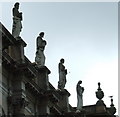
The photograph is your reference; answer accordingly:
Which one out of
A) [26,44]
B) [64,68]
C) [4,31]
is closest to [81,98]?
[64,68]

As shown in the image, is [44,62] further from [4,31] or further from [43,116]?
[4,31]

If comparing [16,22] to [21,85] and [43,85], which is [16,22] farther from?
[43,85]

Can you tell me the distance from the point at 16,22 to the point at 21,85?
405 cm

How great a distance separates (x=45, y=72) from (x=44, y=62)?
0.67m

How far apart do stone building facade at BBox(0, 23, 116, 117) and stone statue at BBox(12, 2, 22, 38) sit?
1.89 feet

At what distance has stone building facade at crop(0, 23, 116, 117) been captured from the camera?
34938 mm

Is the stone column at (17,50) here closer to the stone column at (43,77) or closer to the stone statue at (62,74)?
the stone column at (43,77)

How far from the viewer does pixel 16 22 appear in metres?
37.5

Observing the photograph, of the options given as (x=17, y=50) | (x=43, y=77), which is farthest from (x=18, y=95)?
(x=43, y=77)

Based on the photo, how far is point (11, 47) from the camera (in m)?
37.3

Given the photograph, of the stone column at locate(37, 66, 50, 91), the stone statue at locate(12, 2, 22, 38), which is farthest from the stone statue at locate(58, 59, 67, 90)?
the stone statue at locate(12, 2, 22, 38)

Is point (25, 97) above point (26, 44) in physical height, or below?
below

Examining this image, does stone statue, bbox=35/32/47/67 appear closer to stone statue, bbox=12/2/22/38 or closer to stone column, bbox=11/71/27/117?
stone statue, bbox=12/2/22/38

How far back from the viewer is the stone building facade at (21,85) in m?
34.9
